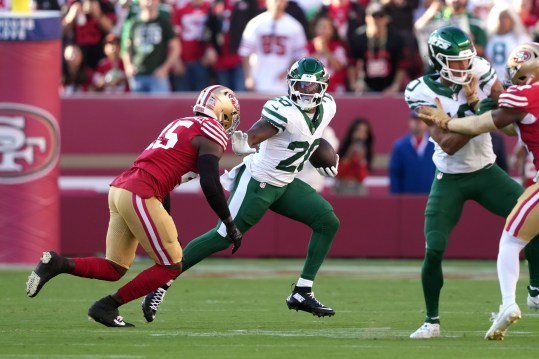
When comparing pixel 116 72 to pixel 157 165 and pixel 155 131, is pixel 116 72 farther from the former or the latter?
pixel 157 165

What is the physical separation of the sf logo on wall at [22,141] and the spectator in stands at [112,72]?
2.73 m

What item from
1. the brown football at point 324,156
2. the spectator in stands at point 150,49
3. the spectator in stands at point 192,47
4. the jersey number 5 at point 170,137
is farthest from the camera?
the spectator in stands at point 192,47

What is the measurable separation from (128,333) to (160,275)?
42 cm

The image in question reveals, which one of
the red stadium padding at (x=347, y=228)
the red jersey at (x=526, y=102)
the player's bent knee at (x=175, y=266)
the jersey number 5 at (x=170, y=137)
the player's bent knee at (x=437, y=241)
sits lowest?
the red stadium padding at (x=347, y=228)

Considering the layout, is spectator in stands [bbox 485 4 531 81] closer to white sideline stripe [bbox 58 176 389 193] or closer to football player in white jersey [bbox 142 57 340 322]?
white sideline stripe [bbox 58 176 389 193]

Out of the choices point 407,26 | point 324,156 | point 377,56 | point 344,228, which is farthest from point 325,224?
point 407,26

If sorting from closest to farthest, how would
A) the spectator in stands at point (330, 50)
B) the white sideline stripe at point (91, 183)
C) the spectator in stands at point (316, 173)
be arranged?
1. the spectator in stands at point (316, 173)
2. the white sideline stripe at point (91, 183)
3. the spectator in stands at point (330, 50)

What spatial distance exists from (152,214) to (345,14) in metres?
9.11

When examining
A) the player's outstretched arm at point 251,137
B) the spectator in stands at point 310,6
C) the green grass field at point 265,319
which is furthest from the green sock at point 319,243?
the spectator in stands at point 310,6

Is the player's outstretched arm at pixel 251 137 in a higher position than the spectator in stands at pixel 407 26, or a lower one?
higher

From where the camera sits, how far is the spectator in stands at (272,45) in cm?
1599

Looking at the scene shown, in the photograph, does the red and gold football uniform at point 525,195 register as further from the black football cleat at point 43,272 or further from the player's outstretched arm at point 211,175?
the black football cleat at point 43,272

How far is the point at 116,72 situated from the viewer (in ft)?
55.4

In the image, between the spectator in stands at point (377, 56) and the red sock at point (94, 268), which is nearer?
the red sock at point (94, 268)
